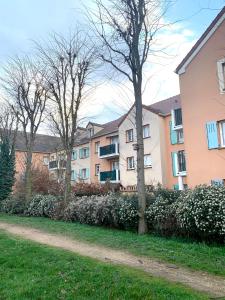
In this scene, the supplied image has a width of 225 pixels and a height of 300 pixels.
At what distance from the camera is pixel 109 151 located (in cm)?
3853

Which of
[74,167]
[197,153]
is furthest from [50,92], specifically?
[74,167]

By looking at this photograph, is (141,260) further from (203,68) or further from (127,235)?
(203,68)

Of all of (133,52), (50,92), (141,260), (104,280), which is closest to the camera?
(104,280)

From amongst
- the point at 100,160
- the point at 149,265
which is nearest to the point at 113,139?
the point at 100,160

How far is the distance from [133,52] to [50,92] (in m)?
8.78

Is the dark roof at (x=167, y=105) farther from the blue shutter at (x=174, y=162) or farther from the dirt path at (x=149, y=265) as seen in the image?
the dirt path at (x=149, y=265)

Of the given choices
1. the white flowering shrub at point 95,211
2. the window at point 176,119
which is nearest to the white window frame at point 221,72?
the white flowering shrub at point 95,211

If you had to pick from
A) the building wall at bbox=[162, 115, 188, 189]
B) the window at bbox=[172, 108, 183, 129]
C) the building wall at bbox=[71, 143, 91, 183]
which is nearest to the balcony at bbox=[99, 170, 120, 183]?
the building wall at bbox=[71, 143, 91, 183]

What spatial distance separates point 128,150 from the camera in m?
35.4

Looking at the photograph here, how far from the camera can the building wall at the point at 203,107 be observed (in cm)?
1716

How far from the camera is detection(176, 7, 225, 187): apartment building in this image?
17078mm

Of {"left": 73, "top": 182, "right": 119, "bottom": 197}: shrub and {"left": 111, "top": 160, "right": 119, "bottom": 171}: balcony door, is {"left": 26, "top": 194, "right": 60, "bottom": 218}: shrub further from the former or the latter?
{"left": 111, "top": 160, "right": 119, "bottom": 171}: balcony door

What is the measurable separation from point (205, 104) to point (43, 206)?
10866 millimetres

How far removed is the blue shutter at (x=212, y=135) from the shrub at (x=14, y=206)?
12.2m
